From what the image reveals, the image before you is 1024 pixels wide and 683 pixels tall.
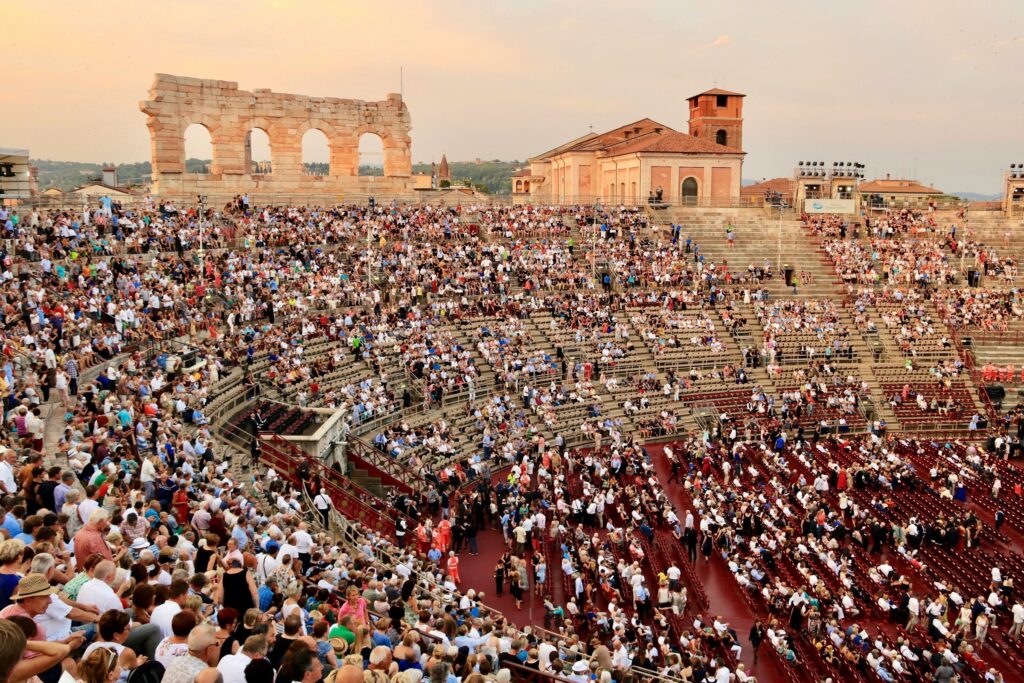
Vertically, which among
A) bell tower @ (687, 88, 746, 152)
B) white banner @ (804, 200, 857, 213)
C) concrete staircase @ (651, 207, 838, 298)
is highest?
bell tower @ (687, 88, 746, 152)

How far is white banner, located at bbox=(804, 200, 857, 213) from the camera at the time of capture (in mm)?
50094

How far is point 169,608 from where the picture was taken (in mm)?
6762

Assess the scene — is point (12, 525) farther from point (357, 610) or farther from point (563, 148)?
point (563, 148)

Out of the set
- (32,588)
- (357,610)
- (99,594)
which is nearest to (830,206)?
(357,610)

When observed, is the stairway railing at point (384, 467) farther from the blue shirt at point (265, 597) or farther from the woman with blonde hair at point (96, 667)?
the woman with blonde hair at point (96, 667)

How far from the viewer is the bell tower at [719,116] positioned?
6944 centimetres

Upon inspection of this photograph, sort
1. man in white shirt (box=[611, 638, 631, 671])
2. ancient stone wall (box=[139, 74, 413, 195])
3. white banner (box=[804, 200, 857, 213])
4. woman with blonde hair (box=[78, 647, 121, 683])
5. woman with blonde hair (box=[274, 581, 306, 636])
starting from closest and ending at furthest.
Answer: woman with blonde hair (box=[78, 647, 121, 683]) < woman with blonde hair (box=[274, 581, 306, 636]) < man in white shirt (box=[611, 638, 631, 671]) < ancient stone wall (box=[139, 74, 413, 195]) < white banner (box=[804, 200, 857, 213])

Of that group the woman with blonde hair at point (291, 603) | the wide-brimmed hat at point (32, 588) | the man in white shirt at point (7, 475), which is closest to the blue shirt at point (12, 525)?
the man in white shirt at point (7, 475)

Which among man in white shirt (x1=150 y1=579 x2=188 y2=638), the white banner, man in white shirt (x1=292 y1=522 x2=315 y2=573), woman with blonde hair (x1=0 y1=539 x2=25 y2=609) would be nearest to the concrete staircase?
the white banner

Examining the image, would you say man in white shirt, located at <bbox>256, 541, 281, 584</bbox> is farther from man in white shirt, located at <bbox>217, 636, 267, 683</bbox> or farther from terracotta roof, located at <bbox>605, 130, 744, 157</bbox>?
terracotta roof, located at <bbox>605, 130, 744, 157</bbox>

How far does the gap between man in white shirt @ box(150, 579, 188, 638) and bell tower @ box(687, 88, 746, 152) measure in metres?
67.8

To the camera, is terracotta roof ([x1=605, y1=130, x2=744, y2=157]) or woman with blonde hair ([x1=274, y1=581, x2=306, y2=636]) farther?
terracotta roof ([x1=605, y1=130, x2=744, y2=157])

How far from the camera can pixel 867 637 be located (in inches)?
639

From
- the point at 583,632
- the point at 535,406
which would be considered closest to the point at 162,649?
the point at 583,632
